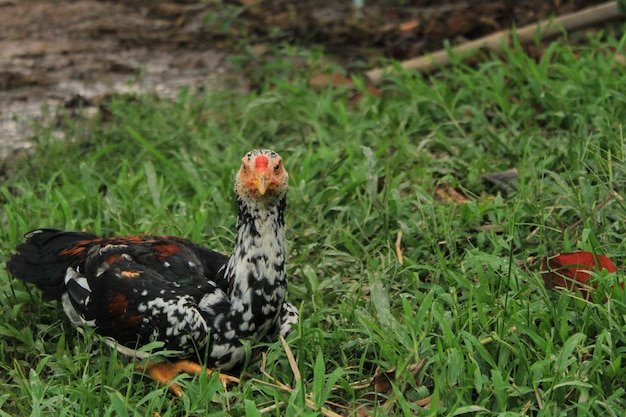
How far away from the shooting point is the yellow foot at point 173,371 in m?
3.55

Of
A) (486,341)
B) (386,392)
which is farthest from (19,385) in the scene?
(486,341)

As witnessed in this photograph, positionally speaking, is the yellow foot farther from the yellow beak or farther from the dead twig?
the dead twig

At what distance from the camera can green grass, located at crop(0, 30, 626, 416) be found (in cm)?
333

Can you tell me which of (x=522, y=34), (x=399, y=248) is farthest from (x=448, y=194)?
(x=522, y=34)

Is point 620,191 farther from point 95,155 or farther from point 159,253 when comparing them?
point 95,155

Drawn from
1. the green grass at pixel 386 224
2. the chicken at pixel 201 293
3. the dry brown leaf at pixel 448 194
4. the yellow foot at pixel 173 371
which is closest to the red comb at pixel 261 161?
the chicken at pixel 201 293

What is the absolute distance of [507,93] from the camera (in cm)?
547

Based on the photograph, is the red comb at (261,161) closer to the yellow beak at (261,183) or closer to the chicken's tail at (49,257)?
the yellow beak at (261,183)

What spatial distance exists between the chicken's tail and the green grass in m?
0.16

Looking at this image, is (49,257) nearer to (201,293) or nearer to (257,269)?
(201,293)

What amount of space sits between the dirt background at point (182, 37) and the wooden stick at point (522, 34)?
15.4 inches

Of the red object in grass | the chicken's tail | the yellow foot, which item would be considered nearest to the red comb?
the yellow foot

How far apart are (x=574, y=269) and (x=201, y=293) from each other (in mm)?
1427

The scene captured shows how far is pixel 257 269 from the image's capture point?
3555 mm
